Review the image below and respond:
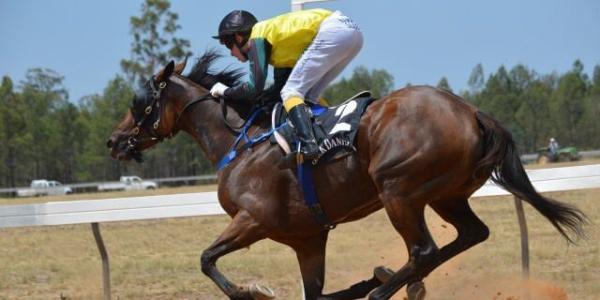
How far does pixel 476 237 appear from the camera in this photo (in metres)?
6.34

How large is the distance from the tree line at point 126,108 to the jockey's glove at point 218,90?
1827 inches

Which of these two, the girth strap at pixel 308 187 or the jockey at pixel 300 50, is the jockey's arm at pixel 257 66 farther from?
the girth strap at pixel 308 187

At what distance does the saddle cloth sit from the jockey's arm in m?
0.38

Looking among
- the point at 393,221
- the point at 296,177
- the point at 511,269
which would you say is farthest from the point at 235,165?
the point at 511,269

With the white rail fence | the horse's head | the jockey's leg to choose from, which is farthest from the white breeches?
the white rail fence

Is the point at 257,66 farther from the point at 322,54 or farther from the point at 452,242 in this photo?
the point at 452,242

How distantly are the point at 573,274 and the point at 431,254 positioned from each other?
9.76 ft

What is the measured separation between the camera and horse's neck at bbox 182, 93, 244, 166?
6950 millimetres

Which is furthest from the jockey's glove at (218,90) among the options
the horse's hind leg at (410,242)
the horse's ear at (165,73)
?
the horse's hind leg at (410,242)

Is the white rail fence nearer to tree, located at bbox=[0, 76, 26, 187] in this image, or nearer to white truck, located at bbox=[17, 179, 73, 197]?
white truck, located at bbox=[17, 179, 73, 197]

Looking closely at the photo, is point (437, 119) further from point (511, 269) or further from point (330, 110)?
point (511, 269)

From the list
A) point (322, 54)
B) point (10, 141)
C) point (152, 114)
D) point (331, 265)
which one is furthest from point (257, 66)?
point (10, 141)

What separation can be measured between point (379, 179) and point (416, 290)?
895mm

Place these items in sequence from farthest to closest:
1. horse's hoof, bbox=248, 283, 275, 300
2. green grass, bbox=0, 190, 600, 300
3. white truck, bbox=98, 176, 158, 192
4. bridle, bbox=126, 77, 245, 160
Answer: white truck, bbox=98, 176, 158, 192
green grass, bbox=0, 190, 600, 300
bridle, bbox=126, 77, 245, 160
horse's hoof, bbox=248, 283, 275, 300
